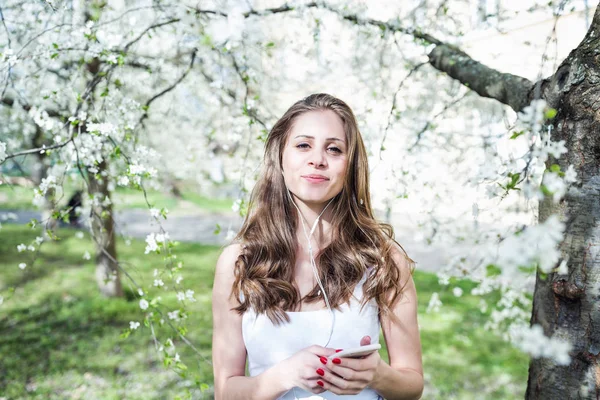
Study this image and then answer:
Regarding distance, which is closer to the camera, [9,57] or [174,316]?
[9,57]

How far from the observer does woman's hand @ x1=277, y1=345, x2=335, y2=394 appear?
1.46 meters

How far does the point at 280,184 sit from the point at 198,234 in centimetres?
916

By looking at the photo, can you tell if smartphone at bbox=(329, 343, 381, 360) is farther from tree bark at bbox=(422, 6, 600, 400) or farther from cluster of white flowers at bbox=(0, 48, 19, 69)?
cluster of white flowers at bbox=(0, 48, 19, 69)

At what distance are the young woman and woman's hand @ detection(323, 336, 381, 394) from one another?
3.4 inches

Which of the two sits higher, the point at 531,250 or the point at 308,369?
the point at 531,250

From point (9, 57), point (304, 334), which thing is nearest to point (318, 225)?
point (304, 334)

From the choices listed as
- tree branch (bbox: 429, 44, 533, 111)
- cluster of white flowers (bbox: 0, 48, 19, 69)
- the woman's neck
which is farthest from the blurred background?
the woman's neck

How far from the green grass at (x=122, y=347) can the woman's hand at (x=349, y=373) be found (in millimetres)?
1756

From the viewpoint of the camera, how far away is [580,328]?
1580mm

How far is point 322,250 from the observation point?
6.26ft

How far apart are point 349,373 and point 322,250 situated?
1.86 feet

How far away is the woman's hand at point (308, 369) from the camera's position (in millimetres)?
1464

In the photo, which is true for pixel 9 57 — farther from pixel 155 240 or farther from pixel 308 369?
pixel 308 369

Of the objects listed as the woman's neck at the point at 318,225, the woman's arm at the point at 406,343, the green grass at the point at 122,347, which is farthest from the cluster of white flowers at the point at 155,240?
the woman's arm at the point at 406,343
